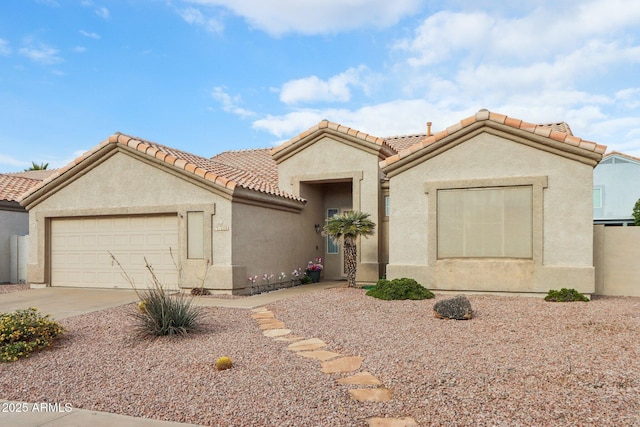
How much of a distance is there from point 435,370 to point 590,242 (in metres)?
7.78

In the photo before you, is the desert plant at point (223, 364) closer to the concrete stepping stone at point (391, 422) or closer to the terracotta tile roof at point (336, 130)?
the concrete stepping stone at point (391, 422)

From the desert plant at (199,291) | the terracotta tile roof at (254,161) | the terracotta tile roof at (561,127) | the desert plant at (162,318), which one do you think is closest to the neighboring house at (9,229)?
the terracotta tile roof at (254,161)

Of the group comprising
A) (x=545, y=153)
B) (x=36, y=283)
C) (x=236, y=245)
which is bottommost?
(x=36, y=283)

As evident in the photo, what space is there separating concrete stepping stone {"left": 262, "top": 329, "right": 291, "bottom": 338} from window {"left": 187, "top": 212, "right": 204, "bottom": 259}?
5380 mm

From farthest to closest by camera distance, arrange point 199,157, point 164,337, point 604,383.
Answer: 1. point 199,157
2. point 164,337
3. point 604,383

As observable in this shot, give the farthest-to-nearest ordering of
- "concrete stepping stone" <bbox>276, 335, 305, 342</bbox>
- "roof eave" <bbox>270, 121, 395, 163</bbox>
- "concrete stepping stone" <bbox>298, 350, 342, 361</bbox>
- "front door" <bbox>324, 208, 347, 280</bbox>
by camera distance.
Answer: "front door" <bbox>324, 208, 347, 280</bbox>, "roof eave" <bbox>270, 121, 395, 163</bbox>, "concrete stepping stone" <bbox>276, 335, 305, 342</bbox>, "concrete stepping stone" <bbox>298, 350, 342, 361</bbox>

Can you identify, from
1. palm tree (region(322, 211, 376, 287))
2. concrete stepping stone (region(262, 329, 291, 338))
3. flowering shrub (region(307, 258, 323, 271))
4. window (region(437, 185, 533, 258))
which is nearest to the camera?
concrete stepping stone (region(262, 329, 291, 338))

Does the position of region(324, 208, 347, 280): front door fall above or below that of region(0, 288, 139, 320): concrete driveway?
above

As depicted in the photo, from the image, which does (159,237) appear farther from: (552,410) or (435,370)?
(552,410)

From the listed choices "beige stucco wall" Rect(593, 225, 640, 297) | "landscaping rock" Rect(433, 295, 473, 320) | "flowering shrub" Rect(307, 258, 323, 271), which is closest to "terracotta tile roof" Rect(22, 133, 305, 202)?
"flowering shrub" Rect(307, 258, 323, 271)

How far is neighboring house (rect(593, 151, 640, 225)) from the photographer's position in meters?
27.3

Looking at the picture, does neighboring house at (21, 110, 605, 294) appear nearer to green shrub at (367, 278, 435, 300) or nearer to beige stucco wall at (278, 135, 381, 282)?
beige stucco wall at (278, 135, 381, 282)

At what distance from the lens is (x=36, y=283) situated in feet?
49.1

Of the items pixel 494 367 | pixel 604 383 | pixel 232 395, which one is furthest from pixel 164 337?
pixel 604 383
